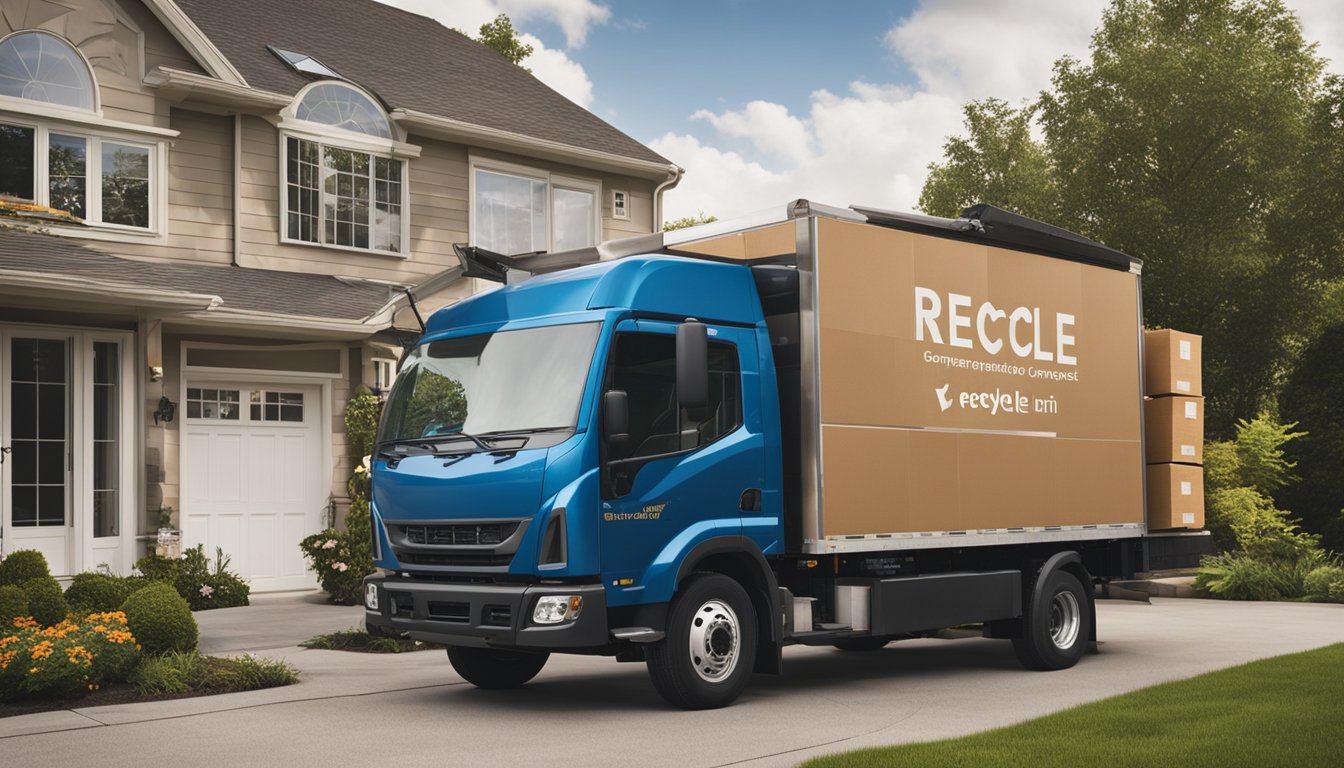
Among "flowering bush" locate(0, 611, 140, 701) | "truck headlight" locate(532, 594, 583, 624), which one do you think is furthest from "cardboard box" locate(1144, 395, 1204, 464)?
"flowering bush" locate(0, 611, 140, 701)

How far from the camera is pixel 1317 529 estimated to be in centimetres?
2227

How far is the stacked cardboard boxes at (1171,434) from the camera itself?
1255 cm

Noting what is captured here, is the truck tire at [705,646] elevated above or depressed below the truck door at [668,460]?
below

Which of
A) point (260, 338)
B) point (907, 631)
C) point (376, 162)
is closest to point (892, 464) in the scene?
point (907, 631)

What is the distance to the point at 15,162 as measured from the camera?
51.8 ft

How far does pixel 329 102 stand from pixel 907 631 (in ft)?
39.3

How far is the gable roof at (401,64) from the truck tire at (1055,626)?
11666 mm

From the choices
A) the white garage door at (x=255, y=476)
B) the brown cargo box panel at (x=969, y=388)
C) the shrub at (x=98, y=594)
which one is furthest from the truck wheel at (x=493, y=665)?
the white garage door at (x=255, y=476)

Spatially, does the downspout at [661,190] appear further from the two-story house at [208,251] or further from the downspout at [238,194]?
the downspout at [238,194]

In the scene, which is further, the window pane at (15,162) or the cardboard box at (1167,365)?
the window pane at (15,162)

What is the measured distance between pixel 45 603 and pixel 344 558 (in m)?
5.27

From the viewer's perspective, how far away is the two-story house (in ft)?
49.0

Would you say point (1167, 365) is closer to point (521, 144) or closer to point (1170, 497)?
point (1170, 497)

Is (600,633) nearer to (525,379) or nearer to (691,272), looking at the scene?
(525,379)
